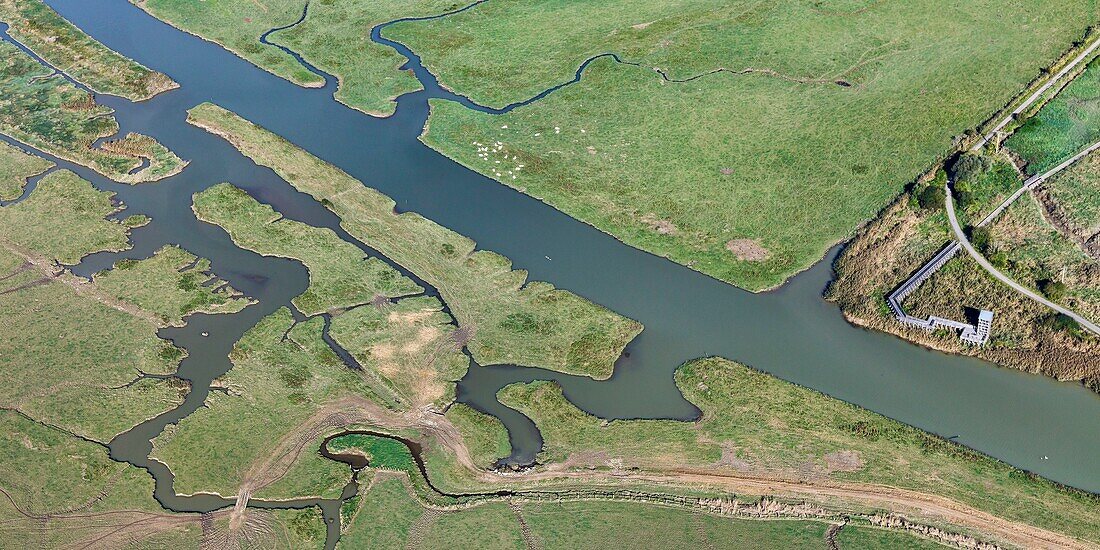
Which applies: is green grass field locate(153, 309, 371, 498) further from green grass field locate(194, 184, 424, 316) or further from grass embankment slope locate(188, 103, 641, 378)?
grass embankment slope locate(188, 103, 641, 378)

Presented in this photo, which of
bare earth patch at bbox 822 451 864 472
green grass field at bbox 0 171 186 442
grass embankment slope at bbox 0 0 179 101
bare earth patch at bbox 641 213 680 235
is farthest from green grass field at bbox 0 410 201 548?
grass embankment slope at bbox 0 0 179 101

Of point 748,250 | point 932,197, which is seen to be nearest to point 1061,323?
point 932,197

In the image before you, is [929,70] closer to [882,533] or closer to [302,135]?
[882,533]

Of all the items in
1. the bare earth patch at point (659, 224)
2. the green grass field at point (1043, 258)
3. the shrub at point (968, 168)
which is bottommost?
the bare earth patch at point (659, 224)

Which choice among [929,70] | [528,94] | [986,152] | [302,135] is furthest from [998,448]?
[302,135]

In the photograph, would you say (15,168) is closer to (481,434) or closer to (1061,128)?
(481,434)

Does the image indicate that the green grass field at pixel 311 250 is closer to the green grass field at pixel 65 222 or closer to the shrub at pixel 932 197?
the green grass field at pixel 65 222

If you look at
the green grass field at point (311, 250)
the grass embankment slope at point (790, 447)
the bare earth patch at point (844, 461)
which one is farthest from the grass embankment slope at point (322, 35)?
the bare earth patch at point (844, 461)
